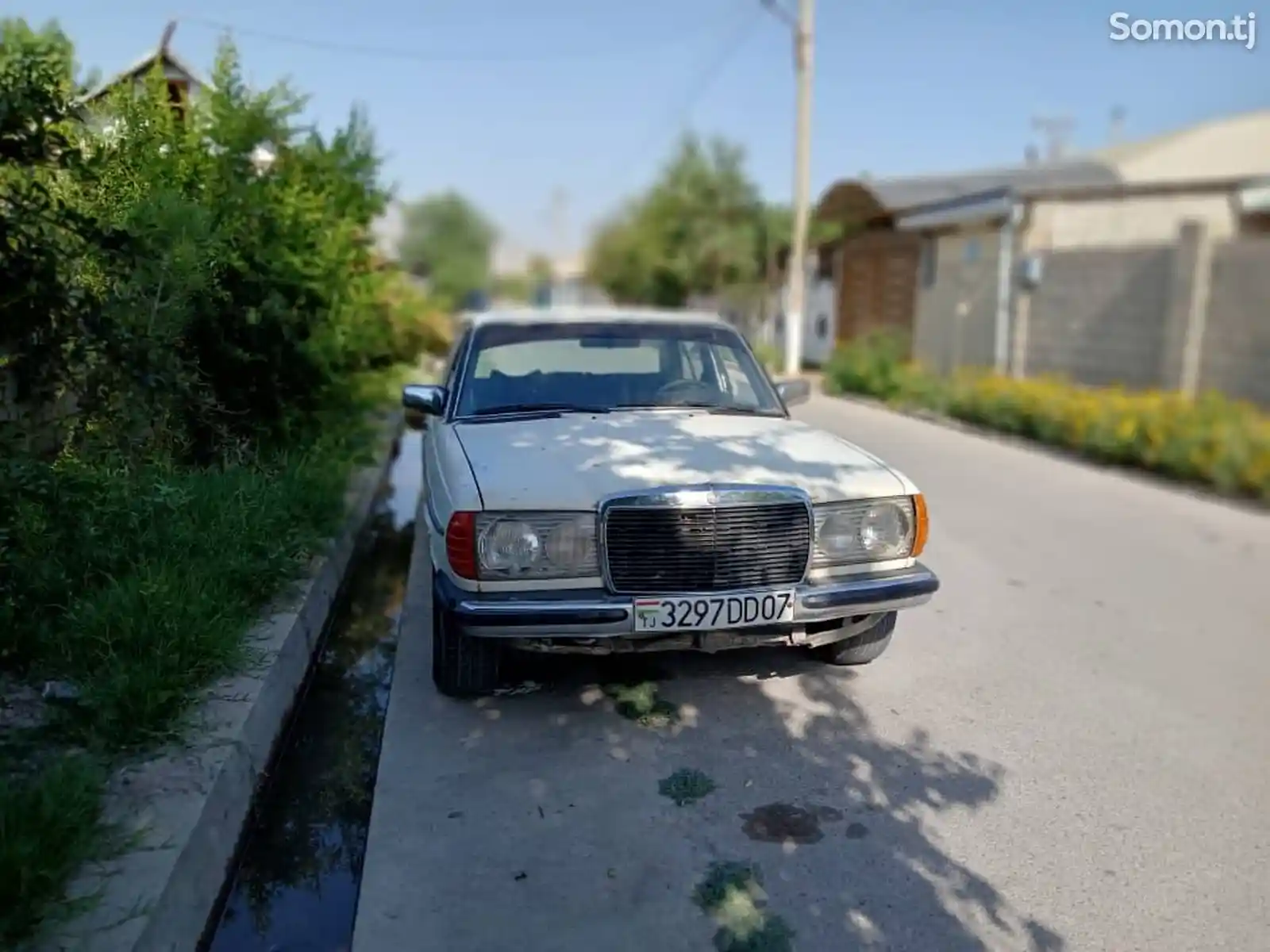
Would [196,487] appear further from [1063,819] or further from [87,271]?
[1063,819]

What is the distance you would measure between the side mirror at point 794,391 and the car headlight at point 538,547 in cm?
226

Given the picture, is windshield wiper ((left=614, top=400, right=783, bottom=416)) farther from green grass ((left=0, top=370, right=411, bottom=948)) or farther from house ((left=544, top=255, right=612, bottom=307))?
house ((left=544, top=255, right=612, bottom=307))

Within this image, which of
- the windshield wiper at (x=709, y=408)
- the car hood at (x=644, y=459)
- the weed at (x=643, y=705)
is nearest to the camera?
the car hood at (x=644, y=459)

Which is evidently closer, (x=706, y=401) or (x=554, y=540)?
(x=554, y=540)

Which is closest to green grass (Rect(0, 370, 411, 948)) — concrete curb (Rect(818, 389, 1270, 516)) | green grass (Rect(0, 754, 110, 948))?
green grass (Rect(0, 754, 110, 948))

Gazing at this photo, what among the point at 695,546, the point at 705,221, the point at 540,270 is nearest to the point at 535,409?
the point at 695,546

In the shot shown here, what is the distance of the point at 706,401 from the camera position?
17.5 ft

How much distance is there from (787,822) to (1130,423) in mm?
8647

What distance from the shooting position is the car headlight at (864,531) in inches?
161

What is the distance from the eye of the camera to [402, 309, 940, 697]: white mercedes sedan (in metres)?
3.82

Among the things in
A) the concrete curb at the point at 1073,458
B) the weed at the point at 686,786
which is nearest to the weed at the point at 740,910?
the weed at the point at 686,786

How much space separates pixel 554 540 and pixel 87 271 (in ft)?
8.50

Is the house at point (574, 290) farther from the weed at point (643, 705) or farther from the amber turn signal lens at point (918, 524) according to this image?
the amber turn signal lens at point (918, 524)

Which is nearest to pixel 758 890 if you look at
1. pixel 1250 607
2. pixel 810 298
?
pixel 1250 607
